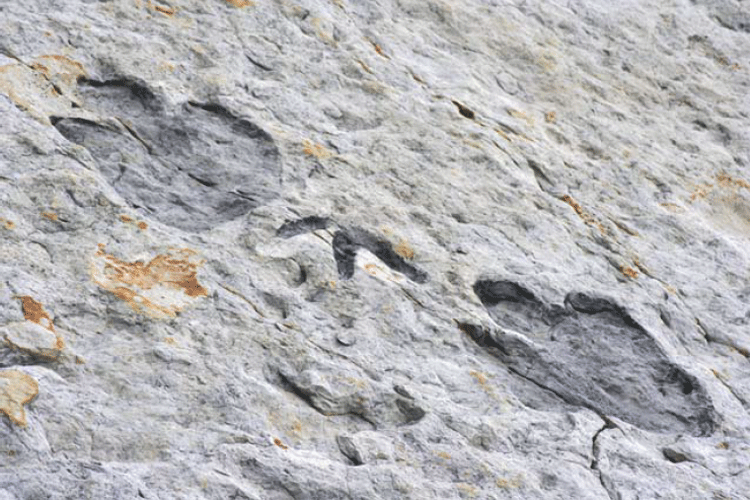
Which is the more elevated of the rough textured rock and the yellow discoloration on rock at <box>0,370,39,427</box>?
the rough textured rock

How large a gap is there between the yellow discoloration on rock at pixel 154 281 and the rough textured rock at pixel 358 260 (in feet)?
0.03

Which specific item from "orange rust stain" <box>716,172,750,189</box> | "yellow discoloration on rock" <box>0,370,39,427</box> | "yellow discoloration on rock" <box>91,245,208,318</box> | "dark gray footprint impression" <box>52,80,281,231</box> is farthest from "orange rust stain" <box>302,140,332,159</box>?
"orange rust stain" <box>716,172,750,189</box>

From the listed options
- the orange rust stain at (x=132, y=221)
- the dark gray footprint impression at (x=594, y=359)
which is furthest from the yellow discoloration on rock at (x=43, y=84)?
the dark gray footprint impression at (x=594, y=359)

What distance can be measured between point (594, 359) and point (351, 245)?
1228 millimetres

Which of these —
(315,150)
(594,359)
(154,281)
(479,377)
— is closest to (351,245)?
(315,150)

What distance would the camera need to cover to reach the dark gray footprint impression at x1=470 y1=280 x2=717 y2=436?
170 inches

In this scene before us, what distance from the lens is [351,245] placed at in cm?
454

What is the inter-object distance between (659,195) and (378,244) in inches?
75.1

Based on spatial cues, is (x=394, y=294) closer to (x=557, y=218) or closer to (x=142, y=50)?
(x=557, y=218)

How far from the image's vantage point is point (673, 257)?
5211 mm

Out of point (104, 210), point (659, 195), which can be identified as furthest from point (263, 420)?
point (659, 195)

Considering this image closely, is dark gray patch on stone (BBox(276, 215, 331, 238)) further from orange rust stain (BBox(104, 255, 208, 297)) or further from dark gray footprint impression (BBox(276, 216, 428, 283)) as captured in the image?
orange rust stain (BBox(104, 255, 208, 297))

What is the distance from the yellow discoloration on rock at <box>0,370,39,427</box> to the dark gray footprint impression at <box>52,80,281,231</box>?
1091mm

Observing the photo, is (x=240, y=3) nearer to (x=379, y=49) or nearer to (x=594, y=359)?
(x=379, y=49)
